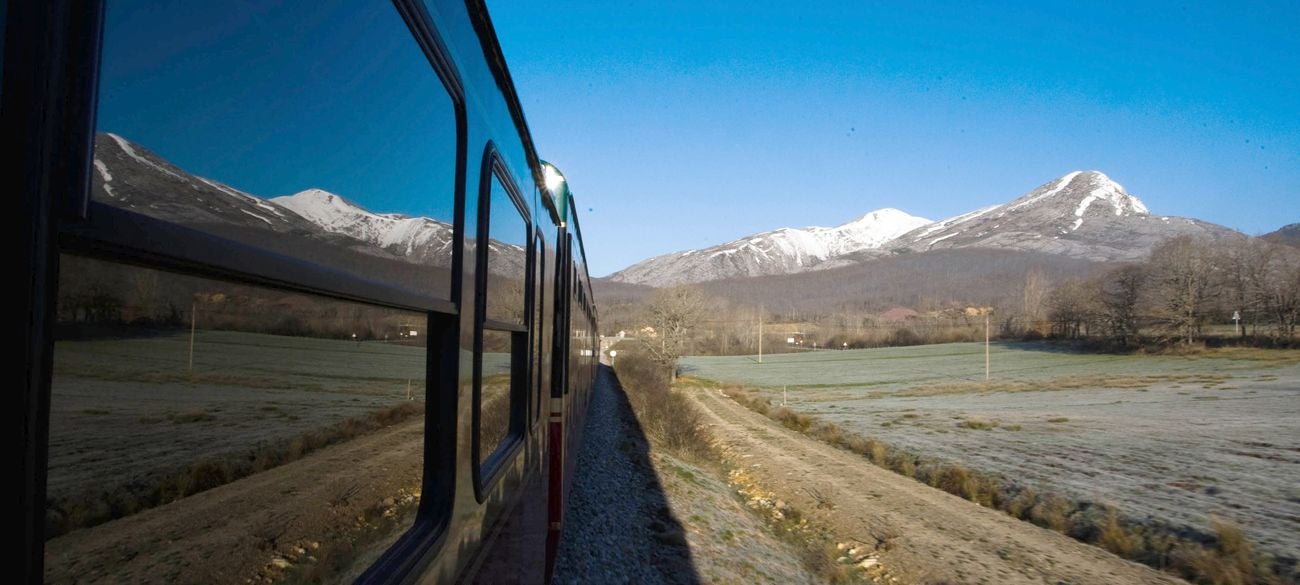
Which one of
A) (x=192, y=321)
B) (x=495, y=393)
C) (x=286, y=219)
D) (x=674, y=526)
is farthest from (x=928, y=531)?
(x=192, y=321)

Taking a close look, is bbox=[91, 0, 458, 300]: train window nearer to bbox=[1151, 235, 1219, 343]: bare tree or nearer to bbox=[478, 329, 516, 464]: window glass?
bbox=[478, 329, 516, 464]: window glass

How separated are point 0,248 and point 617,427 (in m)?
17.7

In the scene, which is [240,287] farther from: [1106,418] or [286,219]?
[1106,418]

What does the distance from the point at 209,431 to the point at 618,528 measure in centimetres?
819

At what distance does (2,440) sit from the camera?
616 millimetres

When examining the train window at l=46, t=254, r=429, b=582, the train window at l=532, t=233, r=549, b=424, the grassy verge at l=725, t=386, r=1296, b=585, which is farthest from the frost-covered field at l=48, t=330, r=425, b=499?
the grassy verge at l=725, t=386, r=1296, b=585

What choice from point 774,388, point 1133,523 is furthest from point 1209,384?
point 1133,523

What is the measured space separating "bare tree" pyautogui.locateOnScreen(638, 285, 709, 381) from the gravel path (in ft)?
137

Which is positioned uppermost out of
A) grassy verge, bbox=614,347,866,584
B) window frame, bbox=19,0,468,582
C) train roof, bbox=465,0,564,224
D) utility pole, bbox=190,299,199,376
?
train roof, bbox=465,0,564,224

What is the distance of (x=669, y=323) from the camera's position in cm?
5772

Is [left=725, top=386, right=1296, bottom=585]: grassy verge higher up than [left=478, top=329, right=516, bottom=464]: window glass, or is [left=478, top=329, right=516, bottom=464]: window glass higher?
[left=478, top=329, right=516, bottom=464]: window glass

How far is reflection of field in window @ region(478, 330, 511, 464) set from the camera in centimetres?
245

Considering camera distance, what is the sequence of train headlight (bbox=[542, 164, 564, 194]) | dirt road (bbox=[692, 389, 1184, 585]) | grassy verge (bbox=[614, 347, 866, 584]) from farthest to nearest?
dirt road (bbox=[692, 389, 1184, 585])
grassy verge (bbox=[614, 347, 866, 584])
train headlight (bbox=[542, 164, 564, 194])

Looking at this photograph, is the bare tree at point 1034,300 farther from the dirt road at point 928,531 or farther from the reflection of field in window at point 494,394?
the reflection of field in window at point 494,394
